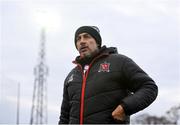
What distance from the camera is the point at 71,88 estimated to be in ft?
12.6

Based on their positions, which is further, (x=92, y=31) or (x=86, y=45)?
(x=92, y=31)

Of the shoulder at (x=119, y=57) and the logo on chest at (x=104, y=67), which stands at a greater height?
the shoulder at (x=119, y=57)

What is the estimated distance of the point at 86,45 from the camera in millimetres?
3893

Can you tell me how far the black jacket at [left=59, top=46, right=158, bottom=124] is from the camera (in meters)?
3.55

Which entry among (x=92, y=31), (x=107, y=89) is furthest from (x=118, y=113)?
(x=92, y=31)

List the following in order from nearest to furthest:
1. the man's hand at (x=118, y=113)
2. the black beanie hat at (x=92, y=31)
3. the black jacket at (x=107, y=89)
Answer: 1. the man's hand at (x=118, y=113)
2. the black jacket at (x=107, y=89)
3. the black beanie hat at (x=92, y=31)

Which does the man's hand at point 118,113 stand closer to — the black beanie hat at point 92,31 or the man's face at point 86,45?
the man's face at point 86,45

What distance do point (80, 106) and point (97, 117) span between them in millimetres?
167

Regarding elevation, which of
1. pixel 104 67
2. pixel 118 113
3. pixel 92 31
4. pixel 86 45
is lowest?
pixel 118 113

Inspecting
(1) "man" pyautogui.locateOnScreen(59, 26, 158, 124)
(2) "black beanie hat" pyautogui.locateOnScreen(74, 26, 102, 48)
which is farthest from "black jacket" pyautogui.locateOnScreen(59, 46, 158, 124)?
(2) "black beanie hat" pyautogui.locateOnScreen(74, 26, 102, 48)

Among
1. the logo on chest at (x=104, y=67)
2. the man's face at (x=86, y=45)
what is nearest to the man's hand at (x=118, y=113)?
the logo on chest at (x=104, y=67)

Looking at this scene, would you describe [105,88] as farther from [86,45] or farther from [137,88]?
[86,45]

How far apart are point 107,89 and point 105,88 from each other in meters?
0.02

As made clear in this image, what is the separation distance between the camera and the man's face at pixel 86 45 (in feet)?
12.7
